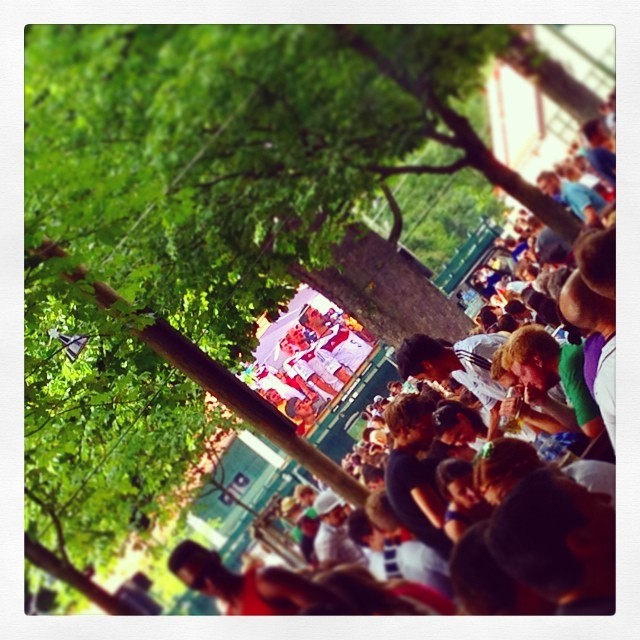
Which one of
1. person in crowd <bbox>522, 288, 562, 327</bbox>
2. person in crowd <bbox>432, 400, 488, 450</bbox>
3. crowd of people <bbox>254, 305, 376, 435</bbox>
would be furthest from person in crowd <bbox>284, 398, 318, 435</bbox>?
person in crowd <bbox>522, 288, 562, 327</bbox>

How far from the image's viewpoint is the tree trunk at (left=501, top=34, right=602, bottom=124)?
2.32 meters

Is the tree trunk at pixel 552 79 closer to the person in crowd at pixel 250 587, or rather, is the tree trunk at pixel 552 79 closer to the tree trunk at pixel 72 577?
the person in crowd at pixel 250 587

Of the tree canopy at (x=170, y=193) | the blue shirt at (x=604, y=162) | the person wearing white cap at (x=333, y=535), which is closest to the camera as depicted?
the tree canopy at (x=170, y=193)

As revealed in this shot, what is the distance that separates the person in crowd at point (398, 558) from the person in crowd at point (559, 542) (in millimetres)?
195

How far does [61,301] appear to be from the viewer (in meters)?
2.72

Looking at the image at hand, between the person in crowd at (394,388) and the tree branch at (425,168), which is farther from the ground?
the tree branch at (425,168)

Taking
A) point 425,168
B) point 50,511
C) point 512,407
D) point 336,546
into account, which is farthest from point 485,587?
point 50,511

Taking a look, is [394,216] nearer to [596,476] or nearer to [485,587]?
[596,476]

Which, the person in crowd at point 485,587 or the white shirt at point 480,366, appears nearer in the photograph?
the person in crowd at point 485,587

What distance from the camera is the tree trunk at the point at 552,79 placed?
7.61ft

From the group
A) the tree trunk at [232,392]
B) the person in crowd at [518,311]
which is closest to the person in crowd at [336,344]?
the tree trunk at [232,392]

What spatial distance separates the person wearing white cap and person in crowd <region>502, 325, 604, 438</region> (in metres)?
0.73
